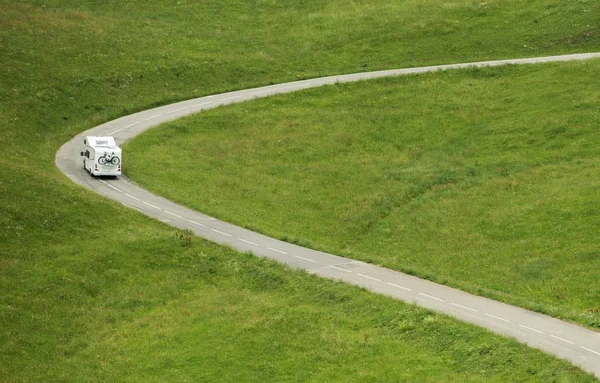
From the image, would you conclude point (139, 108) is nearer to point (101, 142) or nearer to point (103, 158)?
point (101, 142)

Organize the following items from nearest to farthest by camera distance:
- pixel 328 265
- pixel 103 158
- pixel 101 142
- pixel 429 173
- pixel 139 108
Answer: pixel 328 265 < pixel 103 158 < pixel 101 142 < pixel 429 173 < pixel 139 108

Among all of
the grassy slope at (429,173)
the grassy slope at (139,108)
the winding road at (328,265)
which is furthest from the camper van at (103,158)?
the grassy slope at (139,108)

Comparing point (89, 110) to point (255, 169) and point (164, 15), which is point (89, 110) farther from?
point (164, 15)

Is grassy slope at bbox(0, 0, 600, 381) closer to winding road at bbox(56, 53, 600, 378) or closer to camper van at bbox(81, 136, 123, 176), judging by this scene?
winding road at bbox(56, 53, 600, 378)

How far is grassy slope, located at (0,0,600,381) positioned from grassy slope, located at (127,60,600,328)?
7.21 metres

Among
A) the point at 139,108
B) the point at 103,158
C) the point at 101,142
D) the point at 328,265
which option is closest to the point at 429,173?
the point at 328,265

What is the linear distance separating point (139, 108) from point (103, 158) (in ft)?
63.6

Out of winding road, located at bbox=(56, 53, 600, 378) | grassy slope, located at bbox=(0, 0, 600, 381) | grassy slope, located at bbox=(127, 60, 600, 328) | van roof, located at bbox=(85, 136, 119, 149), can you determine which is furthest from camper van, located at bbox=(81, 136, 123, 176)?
grassy slope, located at bbox=(0, 0, 600, 381)

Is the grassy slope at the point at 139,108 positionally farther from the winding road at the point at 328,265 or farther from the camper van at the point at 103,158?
the camper van at the point at 103,158

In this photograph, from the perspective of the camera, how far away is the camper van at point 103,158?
2992 inches

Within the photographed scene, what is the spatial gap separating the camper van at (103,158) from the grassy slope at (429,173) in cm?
193

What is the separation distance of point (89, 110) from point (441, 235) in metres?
38.6

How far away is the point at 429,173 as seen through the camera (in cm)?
7900

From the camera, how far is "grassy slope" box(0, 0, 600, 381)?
5119 centimetres
